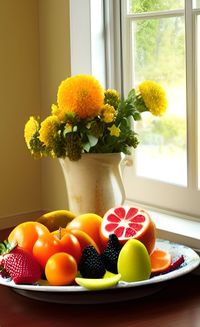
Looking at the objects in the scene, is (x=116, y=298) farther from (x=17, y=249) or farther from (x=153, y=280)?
(x=17, y=249)

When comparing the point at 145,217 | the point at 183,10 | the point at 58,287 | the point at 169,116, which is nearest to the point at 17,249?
the point at 58,287

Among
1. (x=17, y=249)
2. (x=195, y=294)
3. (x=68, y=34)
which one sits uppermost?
(x=68, y=34)

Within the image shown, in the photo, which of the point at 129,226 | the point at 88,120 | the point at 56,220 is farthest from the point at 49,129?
the point at 129,226

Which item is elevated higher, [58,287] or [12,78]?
[12,78]

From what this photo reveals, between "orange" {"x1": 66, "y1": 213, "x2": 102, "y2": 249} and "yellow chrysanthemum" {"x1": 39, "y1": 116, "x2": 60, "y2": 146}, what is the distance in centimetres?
22

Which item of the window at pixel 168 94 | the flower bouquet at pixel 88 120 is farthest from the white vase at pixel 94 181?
the window at pixel 168 94

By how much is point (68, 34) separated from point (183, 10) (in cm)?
35

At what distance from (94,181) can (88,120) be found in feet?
0.50

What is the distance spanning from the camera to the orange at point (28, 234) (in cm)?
158

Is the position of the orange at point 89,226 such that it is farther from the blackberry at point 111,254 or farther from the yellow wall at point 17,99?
the yellow wall at point 17,99

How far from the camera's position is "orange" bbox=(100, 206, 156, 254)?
1573mm

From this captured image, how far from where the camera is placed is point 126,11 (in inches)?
83.8

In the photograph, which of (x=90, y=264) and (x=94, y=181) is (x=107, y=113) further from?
(x=90, y=264)

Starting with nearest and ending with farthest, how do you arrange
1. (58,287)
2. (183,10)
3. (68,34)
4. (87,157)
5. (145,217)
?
(58,287) → (145,217) → (87,157) → (183,10) → (68,34)
